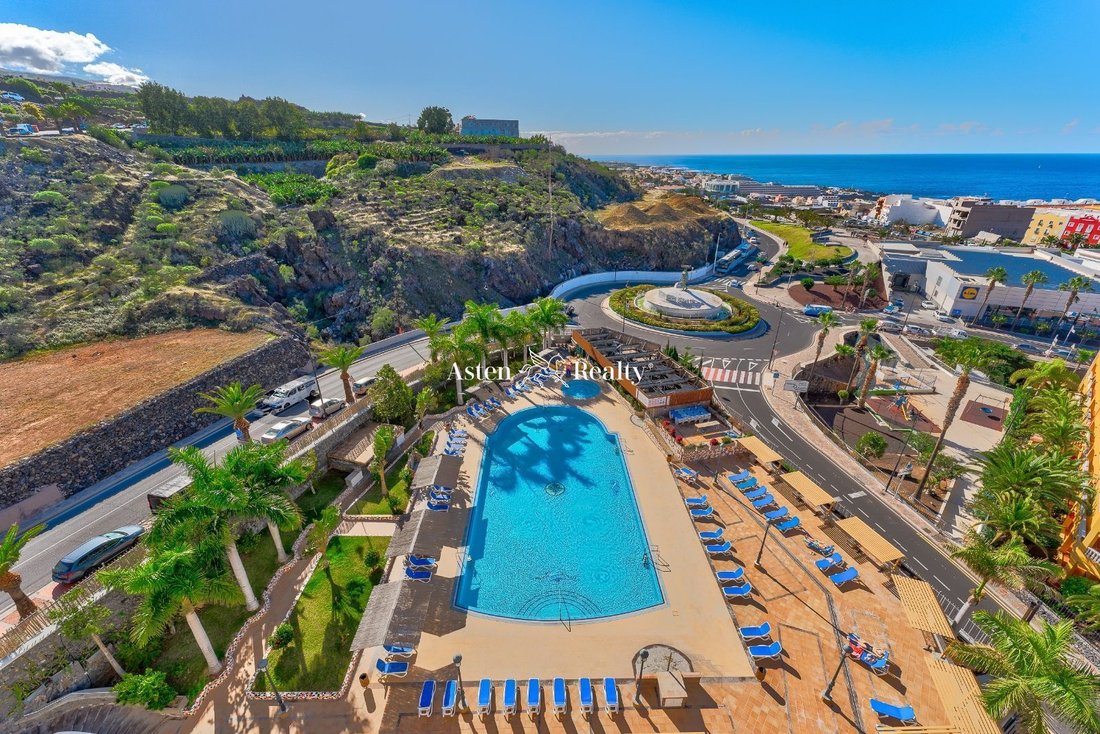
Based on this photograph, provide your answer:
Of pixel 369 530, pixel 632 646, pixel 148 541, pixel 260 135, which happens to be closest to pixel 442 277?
pixel 369 530

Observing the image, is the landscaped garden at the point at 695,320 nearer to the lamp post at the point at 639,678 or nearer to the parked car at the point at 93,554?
the lamp post at the point at 639,678

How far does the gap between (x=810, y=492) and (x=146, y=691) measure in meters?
38.3

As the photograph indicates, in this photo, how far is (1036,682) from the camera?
1467 cm

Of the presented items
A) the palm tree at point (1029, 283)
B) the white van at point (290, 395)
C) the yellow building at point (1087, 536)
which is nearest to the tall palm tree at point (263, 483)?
the white van at point (290, 395)

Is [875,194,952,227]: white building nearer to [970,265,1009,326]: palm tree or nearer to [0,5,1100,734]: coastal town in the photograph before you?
[0,5,1100,734]: coastal town

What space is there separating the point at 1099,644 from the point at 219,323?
229ft

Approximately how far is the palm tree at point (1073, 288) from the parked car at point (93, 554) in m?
106

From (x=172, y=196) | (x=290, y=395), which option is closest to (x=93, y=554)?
(x=290, y=395)

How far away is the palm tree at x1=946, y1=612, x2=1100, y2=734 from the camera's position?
556 inches

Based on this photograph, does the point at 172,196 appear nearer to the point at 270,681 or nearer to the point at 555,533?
the point at 270,681

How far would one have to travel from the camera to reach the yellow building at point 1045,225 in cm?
10319

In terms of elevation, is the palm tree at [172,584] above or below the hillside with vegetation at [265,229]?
below

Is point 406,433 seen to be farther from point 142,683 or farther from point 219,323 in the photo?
point 219,323

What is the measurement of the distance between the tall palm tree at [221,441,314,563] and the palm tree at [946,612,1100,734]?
29822mm
